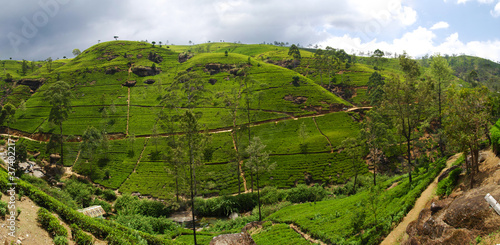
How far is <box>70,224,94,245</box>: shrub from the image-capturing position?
14.9 metres

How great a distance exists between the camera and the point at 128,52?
170000 mm

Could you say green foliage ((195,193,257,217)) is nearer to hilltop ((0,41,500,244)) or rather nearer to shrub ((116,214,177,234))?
hilltop ((0,41,500,244))

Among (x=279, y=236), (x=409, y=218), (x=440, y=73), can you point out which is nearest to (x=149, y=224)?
(x=279, y=236)

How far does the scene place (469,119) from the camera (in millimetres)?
19078

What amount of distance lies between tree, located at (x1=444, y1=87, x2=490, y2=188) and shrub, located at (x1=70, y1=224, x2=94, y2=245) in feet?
89.2

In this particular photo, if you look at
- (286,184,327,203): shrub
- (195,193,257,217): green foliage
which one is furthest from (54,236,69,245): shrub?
(286,184,327,203): shrub

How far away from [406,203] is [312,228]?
11.5m

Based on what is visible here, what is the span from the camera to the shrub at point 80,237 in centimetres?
1491

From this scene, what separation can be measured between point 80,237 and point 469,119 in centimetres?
2859

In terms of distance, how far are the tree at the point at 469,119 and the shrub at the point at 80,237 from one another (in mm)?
27180

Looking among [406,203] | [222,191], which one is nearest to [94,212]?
[222,191]

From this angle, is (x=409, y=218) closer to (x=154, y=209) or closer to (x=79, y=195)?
(x=154, y=209)

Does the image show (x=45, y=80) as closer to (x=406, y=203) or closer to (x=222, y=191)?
(x=222, y=191)

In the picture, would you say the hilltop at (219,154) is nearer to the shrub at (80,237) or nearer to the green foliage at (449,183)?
the shrub at (80,237)
